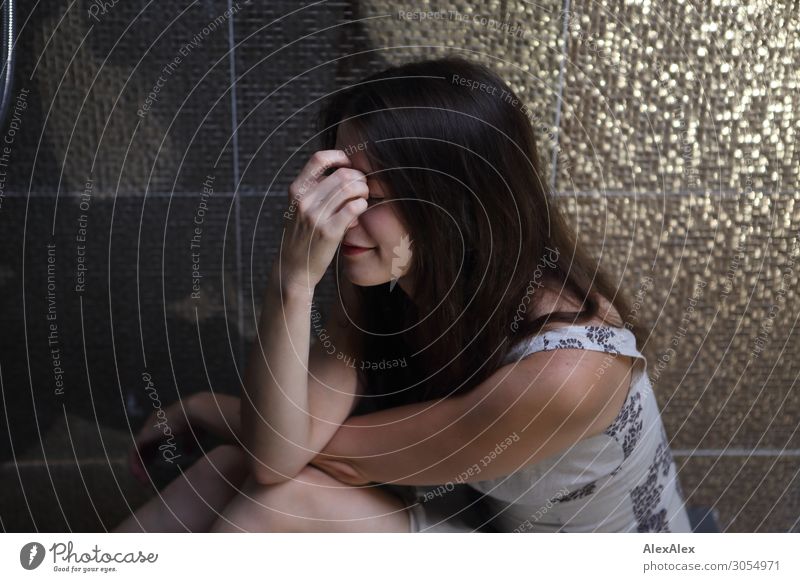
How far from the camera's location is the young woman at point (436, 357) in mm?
371

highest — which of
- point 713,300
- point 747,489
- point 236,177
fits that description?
point 236,177

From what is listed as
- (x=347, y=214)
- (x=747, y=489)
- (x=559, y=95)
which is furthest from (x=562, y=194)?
(x=747, y=489)

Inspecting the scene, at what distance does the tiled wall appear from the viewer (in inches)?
17.4

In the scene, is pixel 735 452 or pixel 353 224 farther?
pixel 735 452

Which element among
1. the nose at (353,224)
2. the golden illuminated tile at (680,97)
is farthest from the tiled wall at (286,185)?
the nose at (353,224)

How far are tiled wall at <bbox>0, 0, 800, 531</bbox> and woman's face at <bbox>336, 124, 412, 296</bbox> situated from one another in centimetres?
10

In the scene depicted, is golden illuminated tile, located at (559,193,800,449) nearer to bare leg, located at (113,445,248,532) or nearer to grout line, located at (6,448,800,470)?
grout line, located at (6,448,800,470)

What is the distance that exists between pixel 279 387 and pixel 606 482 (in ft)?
0.70

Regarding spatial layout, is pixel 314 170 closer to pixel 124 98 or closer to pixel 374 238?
pixel 374 238

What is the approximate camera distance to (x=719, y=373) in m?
0.50

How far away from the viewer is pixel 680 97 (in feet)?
1.48

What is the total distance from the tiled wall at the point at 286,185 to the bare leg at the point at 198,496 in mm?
77

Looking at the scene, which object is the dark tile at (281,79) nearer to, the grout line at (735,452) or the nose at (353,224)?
the nose at (353,224)
